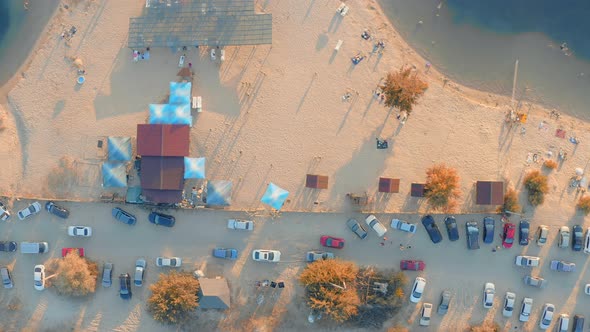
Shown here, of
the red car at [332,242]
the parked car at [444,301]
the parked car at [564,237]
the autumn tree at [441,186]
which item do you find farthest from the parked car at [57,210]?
the parked car at [564,237]

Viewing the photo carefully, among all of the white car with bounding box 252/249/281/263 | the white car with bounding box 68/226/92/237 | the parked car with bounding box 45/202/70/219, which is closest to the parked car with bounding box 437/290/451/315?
Result: the white car with bounding box 252/249/281/263

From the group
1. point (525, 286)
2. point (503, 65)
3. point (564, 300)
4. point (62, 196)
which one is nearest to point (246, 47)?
point (62, 196)

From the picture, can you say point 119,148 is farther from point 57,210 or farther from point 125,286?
point 125,286

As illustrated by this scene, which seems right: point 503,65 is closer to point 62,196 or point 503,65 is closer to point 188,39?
point 188,39

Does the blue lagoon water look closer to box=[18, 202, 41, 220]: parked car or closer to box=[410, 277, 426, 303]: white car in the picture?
box=[410, 277, 426, 303]: white car

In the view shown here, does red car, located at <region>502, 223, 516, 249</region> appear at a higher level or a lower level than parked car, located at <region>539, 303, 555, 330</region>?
higher

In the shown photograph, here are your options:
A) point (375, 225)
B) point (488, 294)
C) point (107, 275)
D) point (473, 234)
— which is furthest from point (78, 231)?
point (488, 294)
